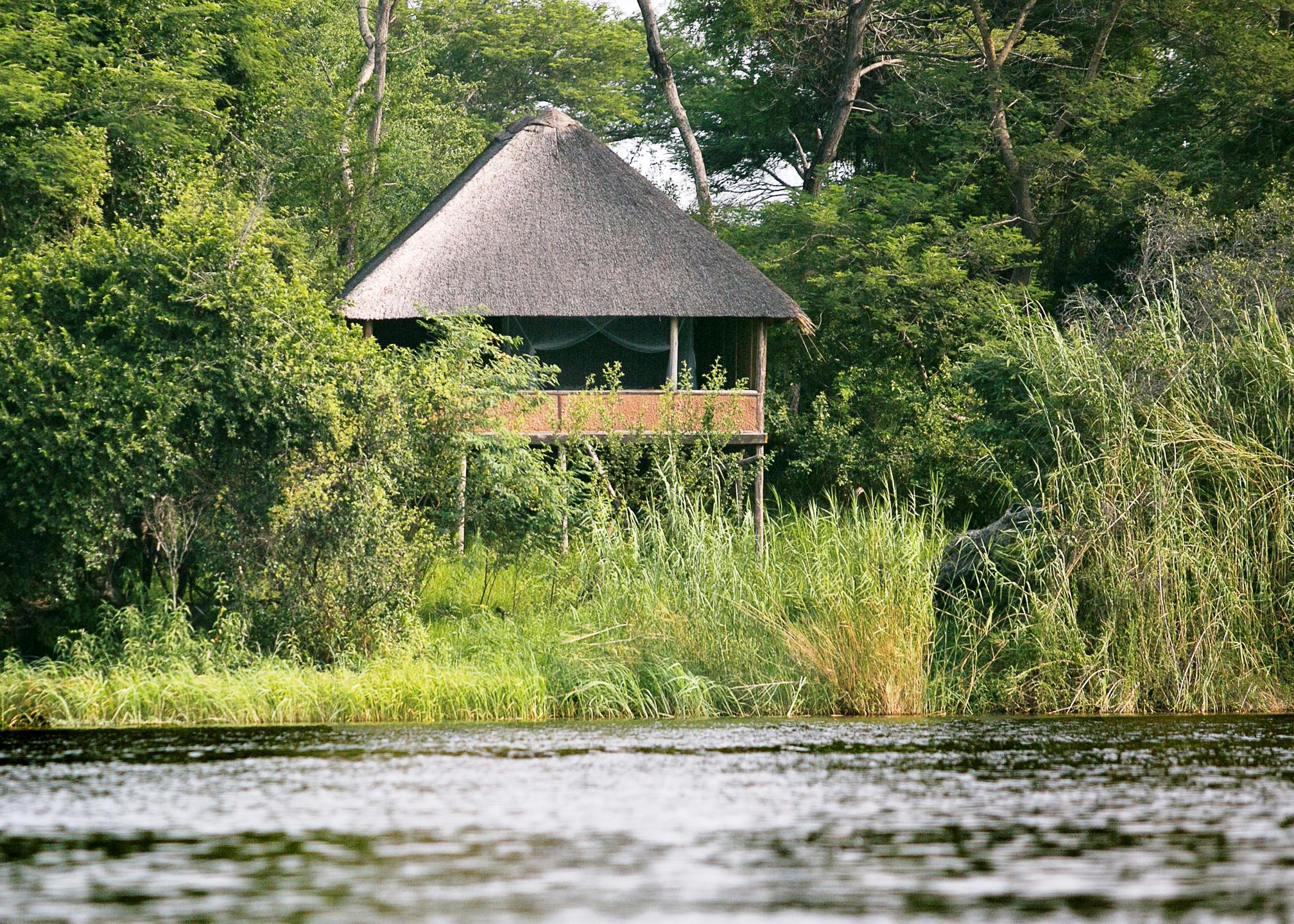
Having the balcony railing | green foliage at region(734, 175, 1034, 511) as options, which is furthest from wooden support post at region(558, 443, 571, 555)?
green foliage at region(734, 175, 1034, 511)

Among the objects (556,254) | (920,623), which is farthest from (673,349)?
(920,623)

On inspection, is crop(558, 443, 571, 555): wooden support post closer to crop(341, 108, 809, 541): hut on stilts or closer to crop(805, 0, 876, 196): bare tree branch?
crop(341, 108, 809, 541): hut on stilts

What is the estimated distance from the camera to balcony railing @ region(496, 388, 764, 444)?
58.4 ft

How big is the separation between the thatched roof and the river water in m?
9.76

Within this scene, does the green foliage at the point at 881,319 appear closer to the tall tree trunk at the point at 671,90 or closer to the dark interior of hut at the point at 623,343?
the dark interior of hut at the point at 623,343

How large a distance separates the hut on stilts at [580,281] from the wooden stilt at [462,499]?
3237 millimetres

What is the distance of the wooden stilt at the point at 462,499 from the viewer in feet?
48.1

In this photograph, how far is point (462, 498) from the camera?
48.3 feet

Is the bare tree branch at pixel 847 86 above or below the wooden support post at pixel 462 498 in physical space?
above

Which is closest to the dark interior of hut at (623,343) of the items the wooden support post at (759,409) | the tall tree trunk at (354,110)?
the wooden support post at (759,409)

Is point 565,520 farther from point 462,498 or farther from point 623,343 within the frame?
point 623,343

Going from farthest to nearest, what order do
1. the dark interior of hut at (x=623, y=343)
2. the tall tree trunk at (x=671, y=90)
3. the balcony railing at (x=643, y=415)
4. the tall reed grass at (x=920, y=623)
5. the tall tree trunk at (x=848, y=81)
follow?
1. the tall tree trunk at (x=671, y=90)
2. the tall tree trunk at (x=848, y=81)
3. the dark interior of hut at (x=623, y=343)
4. the balcony railing at (x=643, y=415)
5. the tall reed grass at (x=920, y=623)

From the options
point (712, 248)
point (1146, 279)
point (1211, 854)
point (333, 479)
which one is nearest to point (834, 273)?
point (712, 248)

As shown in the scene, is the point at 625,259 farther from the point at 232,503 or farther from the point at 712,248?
the point at 232,503
